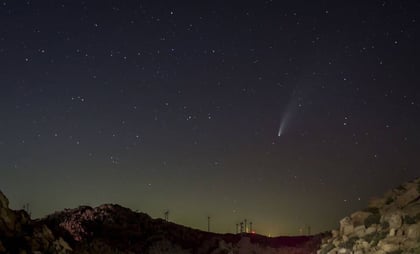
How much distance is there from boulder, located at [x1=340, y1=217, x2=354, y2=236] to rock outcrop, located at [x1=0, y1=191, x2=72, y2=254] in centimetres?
1613

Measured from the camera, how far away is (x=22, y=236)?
31.3m

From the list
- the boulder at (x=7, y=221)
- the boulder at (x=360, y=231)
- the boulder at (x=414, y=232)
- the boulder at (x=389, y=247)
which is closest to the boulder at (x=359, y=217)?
the boulder at (x=360, y=231)

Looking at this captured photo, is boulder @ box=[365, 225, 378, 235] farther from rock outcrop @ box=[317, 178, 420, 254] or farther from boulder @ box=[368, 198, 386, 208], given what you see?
boulder @ box=[368, 198, 386, 208]

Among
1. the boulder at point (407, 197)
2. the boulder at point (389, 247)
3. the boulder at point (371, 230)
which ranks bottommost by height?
the boulder at point (389, 247)

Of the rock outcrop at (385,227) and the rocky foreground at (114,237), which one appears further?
the rocky foreground at (114,237)

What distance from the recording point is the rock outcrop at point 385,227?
25.4 meters

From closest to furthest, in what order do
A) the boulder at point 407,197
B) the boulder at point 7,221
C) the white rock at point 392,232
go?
A: 1. the white rock at point 392,232
2. the boulder at point 407,197
3. the boulder at point 7,221

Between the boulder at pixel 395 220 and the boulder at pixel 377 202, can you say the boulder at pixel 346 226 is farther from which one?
the boulder at pixel 395 220

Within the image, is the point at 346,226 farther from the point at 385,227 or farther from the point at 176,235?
the point at 176,235

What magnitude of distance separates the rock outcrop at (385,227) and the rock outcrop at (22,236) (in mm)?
15620

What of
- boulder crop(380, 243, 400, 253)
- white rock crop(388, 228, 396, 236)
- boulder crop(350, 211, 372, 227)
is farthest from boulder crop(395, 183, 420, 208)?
boulder crop(380, 243, 400, 253)

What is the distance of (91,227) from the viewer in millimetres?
45438

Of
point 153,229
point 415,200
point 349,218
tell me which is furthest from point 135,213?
point 415,200

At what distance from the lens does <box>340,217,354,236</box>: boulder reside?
31.5 meters
